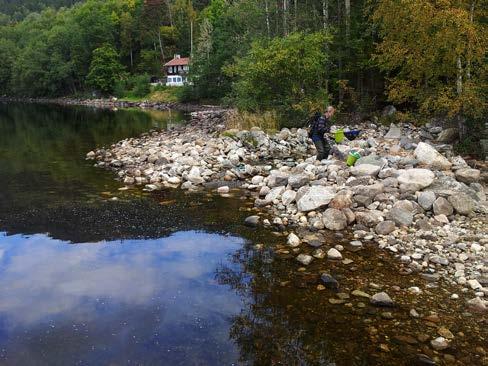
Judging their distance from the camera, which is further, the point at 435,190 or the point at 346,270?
the point at 435,190

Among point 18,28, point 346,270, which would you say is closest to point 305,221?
point 346,270

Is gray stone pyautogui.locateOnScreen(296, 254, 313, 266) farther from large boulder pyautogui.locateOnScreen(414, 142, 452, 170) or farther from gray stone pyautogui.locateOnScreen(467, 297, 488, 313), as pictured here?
large boulder pyautogui.locateOnScreen(414, 142, 452, 170)

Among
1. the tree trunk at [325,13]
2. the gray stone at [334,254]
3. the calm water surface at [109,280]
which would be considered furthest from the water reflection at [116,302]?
the tree trunk at [325,13]

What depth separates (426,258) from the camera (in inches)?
341

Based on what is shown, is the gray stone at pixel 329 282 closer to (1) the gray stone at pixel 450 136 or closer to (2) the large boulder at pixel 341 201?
(2) the large boulder at pixel 341 201

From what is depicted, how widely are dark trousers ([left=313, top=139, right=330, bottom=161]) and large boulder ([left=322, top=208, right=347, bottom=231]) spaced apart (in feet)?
18.0

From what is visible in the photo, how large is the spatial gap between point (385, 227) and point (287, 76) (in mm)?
15879

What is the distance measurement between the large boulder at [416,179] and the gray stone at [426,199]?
16.7 inches

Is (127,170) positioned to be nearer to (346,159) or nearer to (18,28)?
(346,159)

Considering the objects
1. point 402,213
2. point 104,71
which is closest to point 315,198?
point 402,213

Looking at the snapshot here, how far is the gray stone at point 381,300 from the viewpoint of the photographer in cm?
718

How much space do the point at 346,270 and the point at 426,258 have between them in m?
1.66

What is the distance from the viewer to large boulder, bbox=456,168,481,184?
12281 mm

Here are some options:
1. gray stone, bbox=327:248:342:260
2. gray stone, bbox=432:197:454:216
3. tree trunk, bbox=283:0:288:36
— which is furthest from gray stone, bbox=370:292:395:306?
tree trunk, bbox=283:0:288:36
